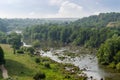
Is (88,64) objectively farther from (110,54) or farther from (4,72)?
(4,72)

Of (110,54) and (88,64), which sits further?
(88,64)

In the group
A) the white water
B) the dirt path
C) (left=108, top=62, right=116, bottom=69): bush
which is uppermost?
the dirt path

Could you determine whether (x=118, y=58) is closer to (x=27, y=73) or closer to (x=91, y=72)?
(x=91, y=72)

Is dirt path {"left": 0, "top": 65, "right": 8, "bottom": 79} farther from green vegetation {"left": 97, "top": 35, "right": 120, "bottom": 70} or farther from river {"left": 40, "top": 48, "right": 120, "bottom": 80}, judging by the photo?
green vegetation {"left": 97, "top": 35, "right": 120, "bottom": 70}

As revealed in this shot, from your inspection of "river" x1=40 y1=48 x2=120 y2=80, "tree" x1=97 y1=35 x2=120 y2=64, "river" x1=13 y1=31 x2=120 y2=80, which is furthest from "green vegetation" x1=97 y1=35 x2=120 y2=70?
"river" x1=40 y1=48 x2=120 y2=80

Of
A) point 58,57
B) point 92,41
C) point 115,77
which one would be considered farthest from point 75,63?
point 92,41

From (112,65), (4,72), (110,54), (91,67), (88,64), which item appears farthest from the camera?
(88,64)

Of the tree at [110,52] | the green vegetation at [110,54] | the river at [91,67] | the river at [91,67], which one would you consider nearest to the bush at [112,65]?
the green vegetation at [110,54]

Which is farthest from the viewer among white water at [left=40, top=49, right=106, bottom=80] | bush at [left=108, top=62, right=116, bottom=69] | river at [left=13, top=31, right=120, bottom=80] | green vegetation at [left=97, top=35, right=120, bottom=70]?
green vegetation at [left=97, top=35, right=120, bottom=70]

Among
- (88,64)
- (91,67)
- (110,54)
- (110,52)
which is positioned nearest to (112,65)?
(110,54)

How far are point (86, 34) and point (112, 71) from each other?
93.1 meters

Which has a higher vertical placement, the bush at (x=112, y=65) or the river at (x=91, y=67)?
the bush at (x=112, y=65)

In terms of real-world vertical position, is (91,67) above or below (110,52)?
below

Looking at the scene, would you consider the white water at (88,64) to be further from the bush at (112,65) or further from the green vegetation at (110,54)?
the bush at (112,65)
